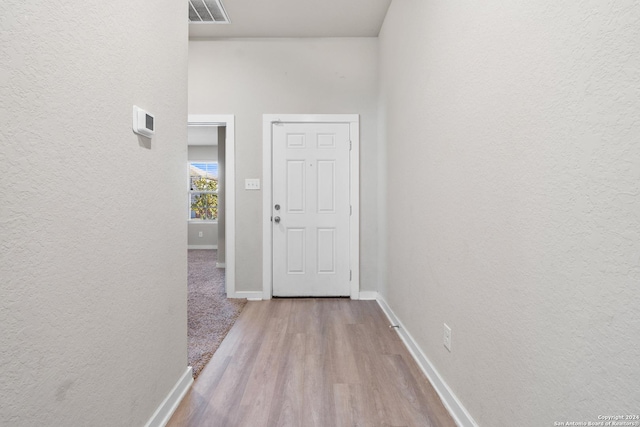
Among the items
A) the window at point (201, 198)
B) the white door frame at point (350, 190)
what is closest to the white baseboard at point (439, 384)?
the white door frame at point (350, 190)

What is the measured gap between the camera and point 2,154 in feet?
2.40

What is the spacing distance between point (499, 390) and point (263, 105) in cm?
316

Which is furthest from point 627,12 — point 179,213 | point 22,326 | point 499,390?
point 179,213

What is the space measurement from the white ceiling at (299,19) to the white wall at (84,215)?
5.60ft

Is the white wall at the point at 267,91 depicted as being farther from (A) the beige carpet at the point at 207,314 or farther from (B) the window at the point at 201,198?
(B) the window at the point at 201,198

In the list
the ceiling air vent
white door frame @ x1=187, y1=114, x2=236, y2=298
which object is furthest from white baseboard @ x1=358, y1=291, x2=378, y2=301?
the ceiling air vent

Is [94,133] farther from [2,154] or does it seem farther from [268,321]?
[268,321]

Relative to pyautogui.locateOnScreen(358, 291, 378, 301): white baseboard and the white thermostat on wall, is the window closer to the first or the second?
pyautogui.locateOnScreen(358, 291, 378, 301): white baseboard

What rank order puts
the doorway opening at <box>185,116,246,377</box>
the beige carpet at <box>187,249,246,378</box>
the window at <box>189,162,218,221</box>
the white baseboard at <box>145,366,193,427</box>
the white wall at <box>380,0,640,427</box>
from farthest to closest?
the window at <box>189,162,218,221</box>
the doorway opening at <box>185,116,246,377</box>
the beige carpet at <box>187,249,246,378</box>
the white baseboard at <box>145,366,193,427</box>
the white wall at <box>380,0,640,427</box>

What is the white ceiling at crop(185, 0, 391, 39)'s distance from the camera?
2.96 metres

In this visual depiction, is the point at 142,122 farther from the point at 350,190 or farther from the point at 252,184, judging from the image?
the point at 350,190

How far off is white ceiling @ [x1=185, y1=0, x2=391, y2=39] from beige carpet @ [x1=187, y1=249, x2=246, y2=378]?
9.09ft

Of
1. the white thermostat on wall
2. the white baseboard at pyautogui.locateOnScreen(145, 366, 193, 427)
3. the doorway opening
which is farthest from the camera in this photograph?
the doorway opening

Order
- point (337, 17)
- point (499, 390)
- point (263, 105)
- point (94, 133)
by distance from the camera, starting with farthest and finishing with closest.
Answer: point (263, 105)
point (337, 17)
point (499, 390)
point (94, 133)
